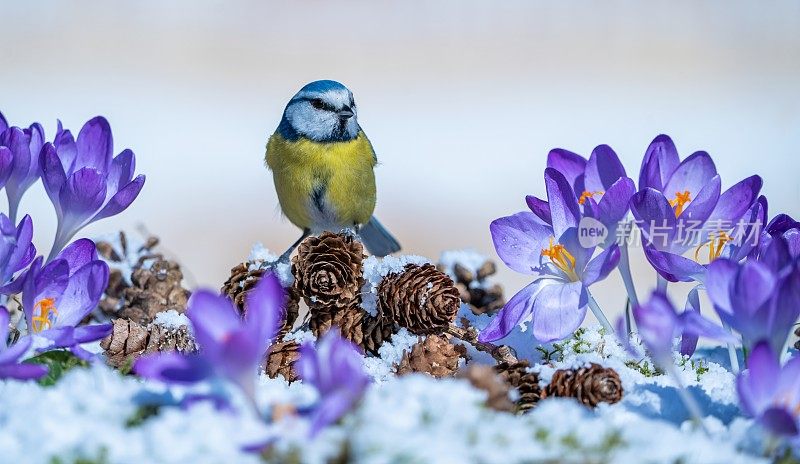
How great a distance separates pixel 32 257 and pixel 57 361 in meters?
0.17

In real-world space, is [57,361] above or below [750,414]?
above

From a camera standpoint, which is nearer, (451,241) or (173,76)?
(451,241)

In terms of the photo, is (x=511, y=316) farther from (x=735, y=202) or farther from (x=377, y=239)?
→ (x=377, y=239)

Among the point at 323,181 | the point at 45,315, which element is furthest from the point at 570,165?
the point at 323,181

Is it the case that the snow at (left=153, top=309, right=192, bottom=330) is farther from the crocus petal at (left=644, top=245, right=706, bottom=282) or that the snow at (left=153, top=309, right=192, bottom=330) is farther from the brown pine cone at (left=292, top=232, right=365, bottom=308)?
the crocus petal at (left=644, top=245, right=706, bottom=282)

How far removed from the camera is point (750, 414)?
2.52 feet

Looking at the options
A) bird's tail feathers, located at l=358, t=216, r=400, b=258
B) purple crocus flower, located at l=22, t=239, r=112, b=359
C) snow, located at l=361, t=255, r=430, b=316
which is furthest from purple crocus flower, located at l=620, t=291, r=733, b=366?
bird's tail feathers, located at l=358, t=216, r=400, b=258

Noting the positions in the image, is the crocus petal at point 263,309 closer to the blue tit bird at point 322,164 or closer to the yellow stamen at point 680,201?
the yellow stamen at point 680,201

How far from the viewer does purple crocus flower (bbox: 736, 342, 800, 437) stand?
2.48 ft

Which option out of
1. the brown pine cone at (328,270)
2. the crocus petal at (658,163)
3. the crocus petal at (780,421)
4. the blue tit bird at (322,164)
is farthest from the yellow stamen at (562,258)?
the blue tit bird at (322,164)

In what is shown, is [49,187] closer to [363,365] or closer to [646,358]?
[363,365]

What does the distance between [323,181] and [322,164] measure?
0.13 ft

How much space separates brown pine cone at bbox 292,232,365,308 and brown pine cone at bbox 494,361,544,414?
0.23 m

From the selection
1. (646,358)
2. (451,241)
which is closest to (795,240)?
(646,358)
